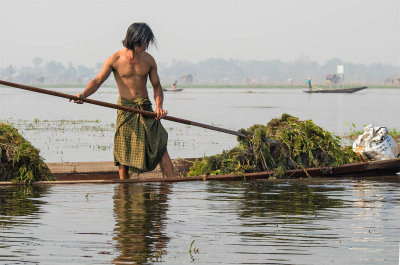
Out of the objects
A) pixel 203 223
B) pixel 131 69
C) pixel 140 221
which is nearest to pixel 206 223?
pixel 203 223

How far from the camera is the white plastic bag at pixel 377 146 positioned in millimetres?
9484

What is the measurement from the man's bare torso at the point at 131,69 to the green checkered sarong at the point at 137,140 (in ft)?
0.32

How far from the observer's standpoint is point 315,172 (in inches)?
350

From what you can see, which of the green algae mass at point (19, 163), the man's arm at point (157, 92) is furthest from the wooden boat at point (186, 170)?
the man's arm at point (157, 92)

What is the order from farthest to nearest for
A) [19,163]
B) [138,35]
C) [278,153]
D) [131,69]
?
[278,153]
[19,163]
[131,69]
[138,35]

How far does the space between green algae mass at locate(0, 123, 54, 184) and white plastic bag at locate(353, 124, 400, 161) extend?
3728mm

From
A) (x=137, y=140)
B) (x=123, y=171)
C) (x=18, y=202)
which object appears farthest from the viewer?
(x=123, y=171)

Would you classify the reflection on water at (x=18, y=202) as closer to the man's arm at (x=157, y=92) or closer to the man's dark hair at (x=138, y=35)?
the man's arm at (x=157, y=92)

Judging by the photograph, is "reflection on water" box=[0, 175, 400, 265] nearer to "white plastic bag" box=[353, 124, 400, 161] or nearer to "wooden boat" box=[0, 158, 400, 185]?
"wooden boat" box=[0, 158, 400, 185]

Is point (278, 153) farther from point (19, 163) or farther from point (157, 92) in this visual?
point (19, 163)

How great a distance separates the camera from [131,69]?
297 inches

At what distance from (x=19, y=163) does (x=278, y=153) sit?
9.14ft

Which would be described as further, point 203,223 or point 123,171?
point 123,171

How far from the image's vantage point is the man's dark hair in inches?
290
